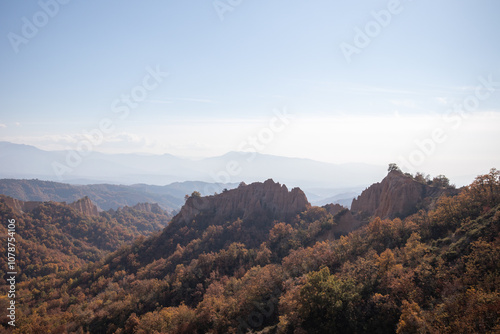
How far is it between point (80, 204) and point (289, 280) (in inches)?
5052

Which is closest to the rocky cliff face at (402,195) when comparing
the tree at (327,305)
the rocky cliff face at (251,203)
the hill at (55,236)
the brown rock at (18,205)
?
the rocky cliff face at (251,203)

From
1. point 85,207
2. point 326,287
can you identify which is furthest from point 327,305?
point 85,207

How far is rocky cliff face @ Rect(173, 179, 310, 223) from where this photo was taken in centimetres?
7994

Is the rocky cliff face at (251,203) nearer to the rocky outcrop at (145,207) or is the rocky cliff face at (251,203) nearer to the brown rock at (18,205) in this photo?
the brown rock at (18,205)

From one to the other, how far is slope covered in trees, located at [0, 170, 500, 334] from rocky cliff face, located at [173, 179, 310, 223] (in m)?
16.5

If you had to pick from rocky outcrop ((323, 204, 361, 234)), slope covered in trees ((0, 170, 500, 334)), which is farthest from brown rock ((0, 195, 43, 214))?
rocky outcrop ((323, 204, 361, 234))

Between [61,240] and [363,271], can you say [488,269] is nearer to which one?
[363,271]

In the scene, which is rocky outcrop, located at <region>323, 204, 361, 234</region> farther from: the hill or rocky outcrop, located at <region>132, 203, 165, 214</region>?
rocky outcrop, located at <region>132, 203, 165, 214</region>

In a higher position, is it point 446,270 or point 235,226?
point 446,270

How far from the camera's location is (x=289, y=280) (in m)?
37.4

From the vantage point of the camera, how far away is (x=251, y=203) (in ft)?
275

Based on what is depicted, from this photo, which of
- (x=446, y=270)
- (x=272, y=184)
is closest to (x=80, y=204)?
(x=272, y=184)

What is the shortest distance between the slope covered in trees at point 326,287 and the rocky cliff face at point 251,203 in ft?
54.0

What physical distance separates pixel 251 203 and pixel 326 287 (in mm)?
56985
